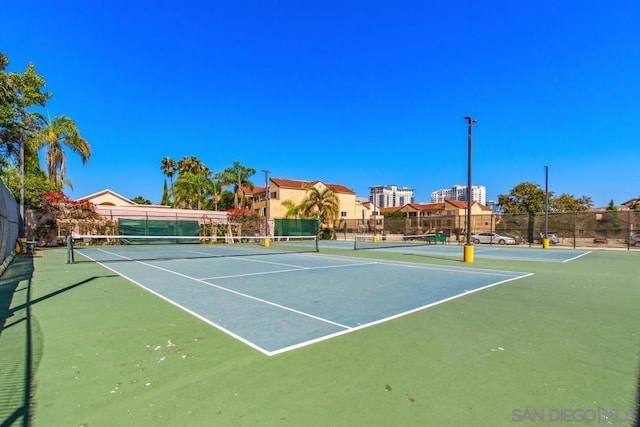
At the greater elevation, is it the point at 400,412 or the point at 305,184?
the point at 305,184

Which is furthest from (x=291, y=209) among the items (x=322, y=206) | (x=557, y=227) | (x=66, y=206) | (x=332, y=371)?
(x=332, y=371)

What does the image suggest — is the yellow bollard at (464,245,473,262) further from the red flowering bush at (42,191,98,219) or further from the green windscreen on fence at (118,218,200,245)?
the red flowering bush at (42,191,98,219)

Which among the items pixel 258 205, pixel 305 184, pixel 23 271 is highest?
pixel 305 184

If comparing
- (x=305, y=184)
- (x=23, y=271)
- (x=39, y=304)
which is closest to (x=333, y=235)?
(x=305, y=184)

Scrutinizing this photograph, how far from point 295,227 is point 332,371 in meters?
36.9

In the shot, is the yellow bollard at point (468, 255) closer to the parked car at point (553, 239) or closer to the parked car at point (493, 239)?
the parked car at point (493, 239)

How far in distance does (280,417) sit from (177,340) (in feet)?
8.39

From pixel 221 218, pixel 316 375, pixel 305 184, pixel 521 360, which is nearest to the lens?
pixel 316 375

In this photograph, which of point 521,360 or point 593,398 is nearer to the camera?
point 593,398

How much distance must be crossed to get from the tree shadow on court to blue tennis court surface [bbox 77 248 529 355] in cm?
227

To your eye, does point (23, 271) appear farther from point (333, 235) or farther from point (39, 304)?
point (333, 235)

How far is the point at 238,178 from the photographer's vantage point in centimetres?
5159

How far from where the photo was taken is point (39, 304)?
23.1 feet

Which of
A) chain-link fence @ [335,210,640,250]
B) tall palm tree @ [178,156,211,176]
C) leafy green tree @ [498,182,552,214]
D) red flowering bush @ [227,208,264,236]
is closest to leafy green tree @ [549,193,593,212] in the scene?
leafy green tree @ [498,182,552,214]
